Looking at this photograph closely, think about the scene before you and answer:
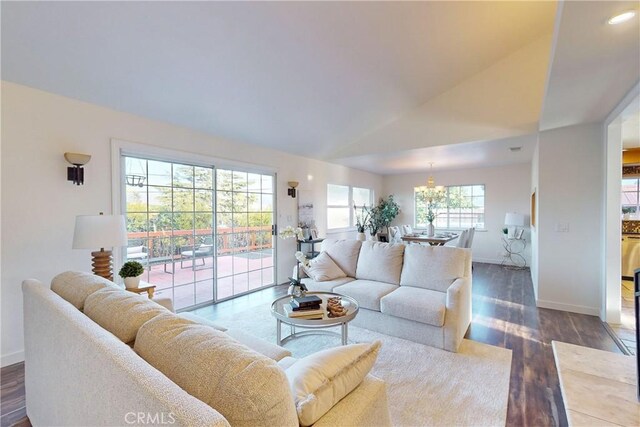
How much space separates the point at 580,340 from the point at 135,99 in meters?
5.26

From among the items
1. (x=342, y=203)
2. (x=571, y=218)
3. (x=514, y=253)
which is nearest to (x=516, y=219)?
(x=514, y=253)

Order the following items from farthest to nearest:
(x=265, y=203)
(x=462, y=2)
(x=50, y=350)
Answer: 1. (x=265, y=203)
2. (x=462, y=2)
3. (x=50, y=350)

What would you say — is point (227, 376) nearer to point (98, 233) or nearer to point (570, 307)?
point (98, 233)

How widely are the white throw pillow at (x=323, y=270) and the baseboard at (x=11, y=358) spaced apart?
9.16 feet

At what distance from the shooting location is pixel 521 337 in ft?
9.91

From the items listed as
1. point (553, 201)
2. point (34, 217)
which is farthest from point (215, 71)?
point (553, 201)

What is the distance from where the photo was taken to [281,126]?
174 inches

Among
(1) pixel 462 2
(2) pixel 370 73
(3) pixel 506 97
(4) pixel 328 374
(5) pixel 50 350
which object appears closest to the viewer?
(4) pixel 328 374

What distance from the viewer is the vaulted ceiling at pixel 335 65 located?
2.25 m

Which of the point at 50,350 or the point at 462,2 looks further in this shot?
the point at 462,2

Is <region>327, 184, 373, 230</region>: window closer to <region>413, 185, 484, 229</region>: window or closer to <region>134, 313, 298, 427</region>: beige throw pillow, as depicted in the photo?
<region>413, 185, 484, 229</region>: window

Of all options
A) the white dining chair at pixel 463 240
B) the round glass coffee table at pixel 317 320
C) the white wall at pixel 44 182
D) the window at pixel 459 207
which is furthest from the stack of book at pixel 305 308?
the window at pixel 459 207

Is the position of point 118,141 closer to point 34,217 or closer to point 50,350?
point 34,217

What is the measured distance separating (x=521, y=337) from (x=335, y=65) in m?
3.62
